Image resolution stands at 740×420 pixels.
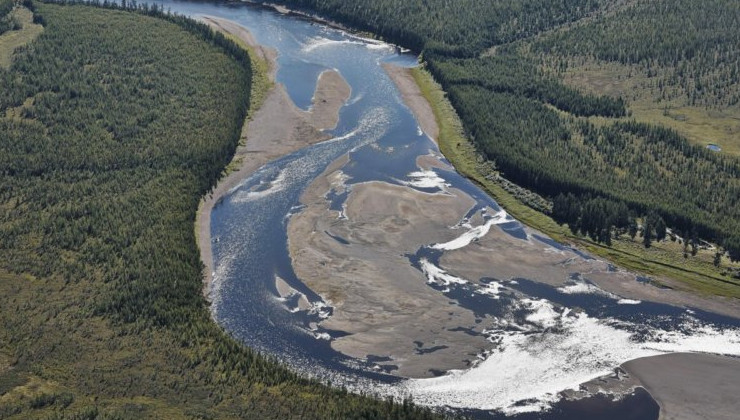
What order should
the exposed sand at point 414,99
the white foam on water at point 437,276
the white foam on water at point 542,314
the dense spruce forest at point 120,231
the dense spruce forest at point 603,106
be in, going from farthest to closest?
1. the exposed sand at point 414,99
2. the dense spruce forest at point 603,106
3. the white foam on water at point 437,276
4. the white foam on water at point 542,314
5. the dense spruce forest at point 120,231

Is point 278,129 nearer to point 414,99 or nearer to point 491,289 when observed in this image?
point 414,99

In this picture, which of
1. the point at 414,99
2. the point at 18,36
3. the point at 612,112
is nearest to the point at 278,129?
the point at 414,99

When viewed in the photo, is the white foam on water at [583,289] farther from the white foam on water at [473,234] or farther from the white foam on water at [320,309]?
the white foam on water at [320,309]

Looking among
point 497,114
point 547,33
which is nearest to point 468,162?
point 497,114

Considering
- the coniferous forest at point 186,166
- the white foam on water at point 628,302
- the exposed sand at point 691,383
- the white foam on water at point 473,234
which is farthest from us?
the white foam on water at point 473,234

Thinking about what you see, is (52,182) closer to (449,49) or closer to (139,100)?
(139,100)

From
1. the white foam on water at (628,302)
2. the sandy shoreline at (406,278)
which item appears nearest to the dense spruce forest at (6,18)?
the sandy shoreline at (406,278)

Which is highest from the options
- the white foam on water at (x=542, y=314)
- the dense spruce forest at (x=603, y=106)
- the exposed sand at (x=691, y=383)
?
the dense spruce forest at (x=603, y=106)
